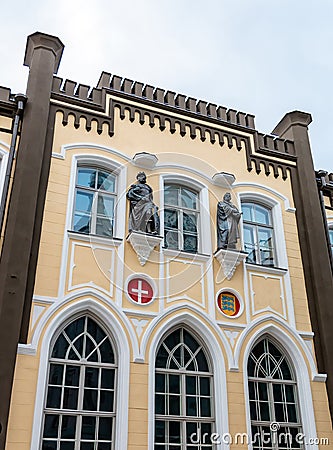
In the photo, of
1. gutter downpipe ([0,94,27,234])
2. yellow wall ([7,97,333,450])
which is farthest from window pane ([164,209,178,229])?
gutter downpipe ([0,94,27,234])

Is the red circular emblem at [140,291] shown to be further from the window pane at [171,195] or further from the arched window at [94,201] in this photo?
the window pane at [171,195]

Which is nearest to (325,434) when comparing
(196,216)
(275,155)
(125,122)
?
(196,216)

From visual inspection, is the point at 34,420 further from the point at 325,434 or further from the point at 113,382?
the point at 325,434

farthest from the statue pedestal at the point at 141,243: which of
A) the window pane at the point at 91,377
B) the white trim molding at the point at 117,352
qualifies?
the window pane at the point at 91,377

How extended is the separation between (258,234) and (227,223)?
3.78 ft

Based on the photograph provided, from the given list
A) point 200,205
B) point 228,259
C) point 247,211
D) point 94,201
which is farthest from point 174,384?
point 247,211

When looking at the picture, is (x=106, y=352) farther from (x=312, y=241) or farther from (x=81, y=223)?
(x=312, y=241)

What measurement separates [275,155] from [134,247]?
516 cm

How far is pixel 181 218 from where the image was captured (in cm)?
1168

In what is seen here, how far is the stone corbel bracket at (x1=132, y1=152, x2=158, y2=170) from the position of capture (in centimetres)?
1153

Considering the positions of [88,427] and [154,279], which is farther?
[154,279]

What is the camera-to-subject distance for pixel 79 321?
9617 millimetres

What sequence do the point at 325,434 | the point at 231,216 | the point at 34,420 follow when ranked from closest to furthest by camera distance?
the point at 34,420, the point at 325,434, the point at 231,216

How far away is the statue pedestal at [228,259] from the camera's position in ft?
36.6
